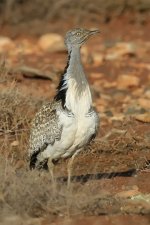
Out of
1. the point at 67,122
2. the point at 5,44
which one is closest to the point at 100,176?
the point at 67,122

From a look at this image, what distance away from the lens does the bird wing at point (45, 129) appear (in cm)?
686

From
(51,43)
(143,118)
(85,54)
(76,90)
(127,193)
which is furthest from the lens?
(51,43)

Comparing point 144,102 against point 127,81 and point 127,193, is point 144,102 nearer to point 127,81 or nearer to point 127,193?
point 127,81

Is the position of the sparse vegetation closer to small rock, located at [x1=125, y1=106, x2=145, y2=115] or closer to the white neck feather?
small rock, located at [x1=125, y1=106, x2=145, y2=115]

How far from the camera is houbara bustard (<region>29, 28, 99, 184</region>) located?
22.1 feet

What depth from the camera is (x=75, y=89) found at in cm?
688

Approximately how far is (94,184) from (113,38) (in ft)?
27.4

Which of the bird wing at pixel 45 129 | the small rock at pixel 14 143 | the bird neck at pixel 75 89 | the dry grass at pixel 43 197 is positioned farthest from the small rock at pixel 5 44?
the dry grass at pixel 43 197

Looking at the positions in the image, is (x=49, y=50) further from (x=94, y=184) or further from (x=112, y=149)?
(x=94, y=184)

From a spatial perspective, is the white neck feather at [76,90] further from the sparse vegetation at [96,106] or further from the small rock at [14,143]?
the small rock at [14,143]

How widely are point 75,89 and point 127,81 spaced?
4.77 meters

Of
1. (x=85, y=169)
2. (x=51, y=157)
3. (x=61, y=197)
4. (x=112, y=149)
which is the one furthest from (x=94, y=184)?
(x=112, y=149)

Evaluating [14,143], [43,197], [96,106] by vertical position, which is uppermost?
[43,197]

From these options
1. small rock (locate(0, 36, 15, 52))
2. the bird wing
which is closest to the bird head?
the bird wing
